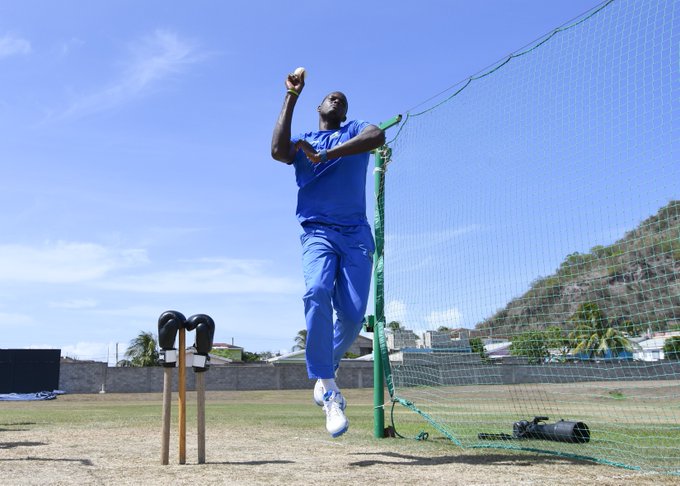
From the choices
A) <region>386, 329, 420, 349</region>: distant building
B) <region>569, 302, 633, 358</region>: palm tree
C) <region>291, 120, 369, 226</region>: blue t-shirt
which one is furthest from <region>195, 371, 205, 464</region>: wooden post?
<region>569, 302, 633, 358</region>: palm tree

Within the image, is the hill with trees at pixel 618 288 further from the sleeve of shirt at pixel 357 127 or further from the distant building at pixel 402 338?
the sleeve of shirt at pixel 357 127

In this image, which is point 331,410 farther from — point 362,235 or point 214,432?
point 214,432

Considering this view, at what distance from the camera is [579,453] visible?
17.0 feet

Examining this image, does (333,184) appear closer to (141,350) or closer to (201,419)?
(201,419)

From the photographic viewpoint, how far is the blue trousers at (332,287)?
4910 millimetres

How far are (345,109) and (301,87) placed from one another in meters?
0.60

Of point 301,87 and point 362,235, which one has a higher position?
point 301,87

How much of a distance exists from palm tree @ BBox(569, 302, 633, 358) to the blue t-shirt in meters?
2.20

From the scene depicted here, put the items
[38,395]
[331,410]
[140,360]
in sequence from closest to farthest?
[331,410] < [38,395] < [140,360]

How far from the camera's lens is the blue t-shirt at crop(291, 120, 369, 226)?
518 centimetres

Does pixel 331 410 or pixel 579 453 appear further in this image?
pixel 579 453

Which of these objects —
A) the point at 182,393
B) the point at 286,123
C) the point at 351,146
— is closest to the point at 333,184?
the point at 351,146

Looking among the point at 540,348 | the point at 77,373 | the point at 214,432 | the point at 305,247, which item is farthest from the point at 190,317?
the point at 77,373

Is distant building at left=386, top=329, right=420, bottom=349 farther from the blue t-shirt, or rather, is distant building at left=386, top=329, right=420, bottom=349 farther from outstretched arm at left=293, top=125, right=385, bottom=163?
outstretched arm at left=293, top=125, right=385, bottom=163
